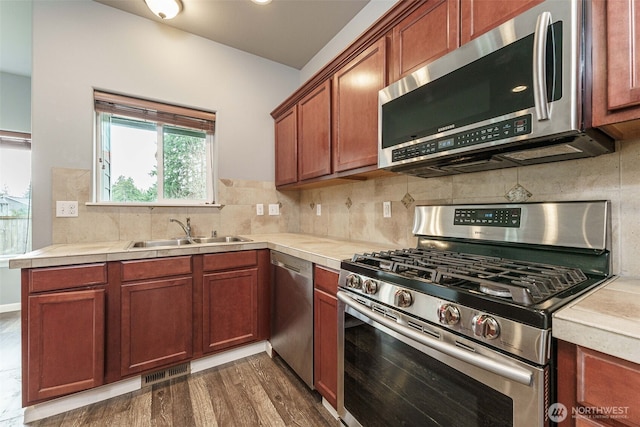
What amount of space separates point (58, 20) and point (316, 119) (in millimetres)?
2035

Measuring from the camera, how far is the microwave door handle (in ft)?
2.76

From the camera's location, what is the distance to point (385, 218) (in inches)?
76.5

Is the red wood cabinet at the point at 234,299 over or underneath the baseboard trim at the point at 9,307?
over

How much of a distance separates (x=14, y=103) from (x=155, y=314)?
11.3ft

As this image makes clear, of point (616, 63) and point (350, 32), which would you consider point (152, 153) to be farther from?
point (616, 63)

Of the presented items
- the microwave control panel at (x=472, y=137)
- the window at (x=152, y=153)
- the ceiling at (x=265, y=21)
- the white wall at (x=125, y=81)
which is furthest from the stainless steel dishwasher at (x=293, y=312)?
the ceiling at (x=265, y=21)

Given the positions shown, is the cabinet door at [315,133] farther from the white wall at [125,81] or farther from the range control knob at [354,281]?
the range control knob at [354,281]

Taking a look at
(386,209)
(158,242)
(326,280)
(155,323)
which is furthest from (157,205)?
(386,209)

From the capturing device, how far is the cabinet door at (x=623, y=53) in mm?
746

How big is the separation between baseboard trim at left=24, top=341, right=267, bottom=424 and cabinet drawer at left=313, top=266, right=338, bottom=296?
3.54ft

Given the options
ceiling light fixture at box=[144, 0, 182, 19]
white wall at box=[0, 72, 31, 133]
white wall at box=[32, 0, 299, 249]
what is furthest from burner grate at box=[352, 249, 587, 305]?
white wall at box=[0, 72, 31, 133]

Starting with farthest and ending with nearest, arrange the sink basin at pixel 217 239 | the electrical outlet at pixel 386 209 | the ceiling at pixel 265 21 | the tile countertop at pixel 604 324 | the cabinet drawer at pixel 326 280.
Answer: the sink basin at pixel 217 239 < the ceiling at pixel 265 21 < the electrical outlet at pixel 386 209 < the cabinet drawer at pixel 326 280 < the tile countertop at pixel 604 324

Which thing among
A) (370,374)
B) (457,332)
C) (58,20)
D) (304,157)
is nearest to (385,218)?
(304,157)

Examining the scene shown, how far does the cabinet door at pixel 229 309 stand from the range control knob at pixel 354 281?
109cm
